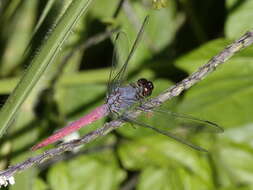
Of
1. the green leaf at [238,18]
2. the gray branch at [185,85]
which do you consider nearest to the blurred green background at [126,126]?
the green leaf at [238,18]

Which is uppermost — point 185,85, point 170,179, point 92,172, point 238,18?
point 238,18

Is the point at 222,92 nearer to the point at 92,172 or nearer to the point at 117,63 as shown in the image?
the point at 117,63

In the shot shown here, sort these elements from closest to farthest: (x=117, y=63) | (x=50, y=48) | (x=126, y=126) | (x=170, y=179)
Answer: (x=50, y=48), (x=117, y=63), (x=126, y=126), (x=170, y=179)

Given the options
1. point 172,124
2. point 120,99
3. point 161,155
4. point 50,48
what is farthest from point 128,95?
point 50,48

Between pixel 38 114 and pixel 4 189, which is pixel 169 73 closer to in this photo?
pixel 38 114

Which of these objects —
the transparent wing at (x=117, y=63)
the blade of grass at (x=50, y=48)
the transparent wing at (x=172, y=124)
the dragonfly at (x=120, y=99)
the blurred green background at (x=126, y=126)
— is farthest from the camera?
the blurred green background at (x=126, y=126)

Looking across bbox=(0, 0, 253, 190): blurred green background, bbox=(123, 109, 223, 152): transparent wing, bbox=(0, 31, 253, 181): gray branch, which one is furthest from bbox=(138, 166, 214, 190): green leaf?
bbox=(0, 31, 253, 181): gray branch

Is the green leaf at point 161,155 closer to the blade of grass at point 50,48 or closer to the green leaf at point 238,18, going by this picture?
the green leaf at point 238,18
